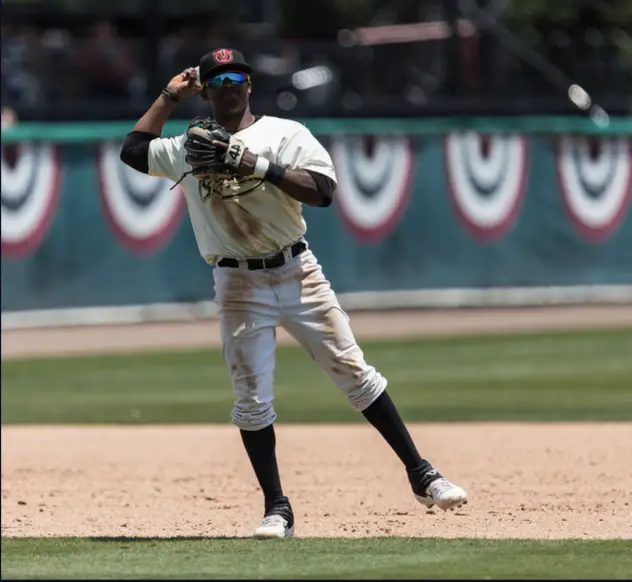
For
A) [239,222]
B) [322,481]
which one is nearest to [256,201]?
[239,222]

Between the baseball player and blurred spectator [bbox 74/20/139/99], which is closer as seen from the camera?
the baseball player

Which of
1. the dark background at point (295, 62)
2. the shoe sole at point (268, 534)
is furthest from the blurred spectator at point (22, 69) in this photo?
the shoe sole at point (268, 534)

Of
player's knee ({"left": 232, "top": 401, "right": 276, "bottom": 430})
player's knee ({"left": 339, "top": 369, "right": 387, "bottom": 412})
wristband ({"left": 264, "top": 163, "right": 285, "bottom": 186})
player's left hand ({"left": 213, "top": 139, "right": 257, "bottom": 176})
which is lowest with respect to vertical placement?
player's knee ({"left": 232, "top": 401, "right": 276, "bottom": 430})

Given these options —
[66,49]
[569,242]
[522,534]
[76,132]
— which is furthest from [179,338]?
[522,534]

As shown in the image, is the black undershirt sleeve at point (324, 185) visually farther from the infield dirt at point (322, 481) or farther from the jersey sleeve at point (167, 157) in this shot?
the infield dirt at point (322, 481)

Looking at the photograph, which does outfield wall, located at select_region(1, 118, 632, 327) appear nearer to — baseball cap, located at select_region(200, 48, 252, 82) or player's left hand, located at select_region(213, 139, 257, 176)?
baseball cap, located at select_region(200, 48, 252, 82)

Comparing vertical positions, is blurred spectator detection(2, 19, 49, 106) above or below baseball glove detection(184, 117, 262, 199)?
above

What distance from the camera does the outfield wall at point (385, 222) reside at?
18609mm

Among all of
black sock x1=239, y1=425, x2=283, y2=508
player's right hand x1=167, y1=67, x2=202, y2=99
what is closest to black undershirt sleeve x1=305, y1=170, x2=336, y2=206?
player's right hand x1=167, y1=67, x2=202, y2=99

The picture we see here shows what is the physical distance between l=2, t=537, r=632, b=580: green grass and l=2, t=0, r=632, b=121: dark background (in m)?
13.6

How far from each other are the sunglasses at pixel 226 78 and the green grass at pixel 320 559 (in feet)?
6.04

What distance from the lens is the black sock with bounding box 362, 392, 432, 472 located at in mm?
6742

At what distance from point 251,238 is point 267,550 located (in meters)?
1.33

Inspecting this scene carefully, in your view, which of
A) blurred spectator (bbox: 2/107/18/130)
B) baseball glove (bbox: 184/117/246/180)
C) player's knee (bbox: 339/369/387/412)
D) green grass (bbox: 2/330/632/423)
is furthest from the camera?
blurred spectator (bbox: 2/107/18/130)
